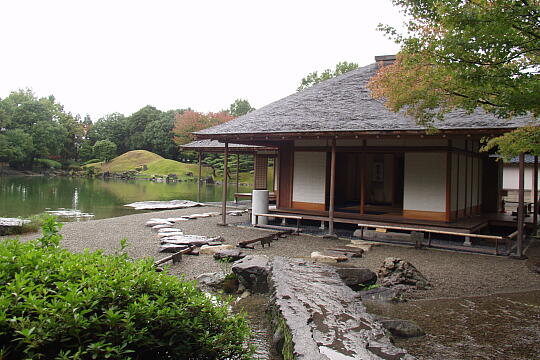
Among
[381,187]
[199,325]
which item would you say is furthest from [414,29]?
[381,187]

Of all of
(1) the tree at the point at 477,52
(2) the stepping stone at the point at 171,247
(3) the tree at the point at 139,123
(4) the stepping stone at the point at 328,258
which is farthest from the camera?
(3) the tree at the point at 139,123

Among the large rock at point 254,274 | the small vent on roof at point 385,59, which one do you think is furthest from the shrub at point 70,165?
the large rock at point 254,274

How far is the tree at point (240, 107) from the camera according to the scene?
74.0 m

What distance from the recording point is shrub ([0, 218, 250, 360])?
2.54 meters

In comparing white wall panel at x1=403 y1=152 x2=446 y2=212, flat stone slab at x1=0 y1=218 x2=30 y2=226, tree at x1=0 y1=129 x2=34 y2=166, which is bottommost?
flat stone slab at x1=0 y1=218 x2=30 y2=226

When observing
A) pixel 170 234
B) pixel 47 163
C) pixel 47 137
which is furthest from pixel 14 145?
pixel 170 234

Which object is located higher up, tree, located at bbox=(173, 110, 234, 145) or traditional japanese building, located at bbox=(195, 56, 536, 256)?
tree, located at bbox=(173, 110, 234, 145)

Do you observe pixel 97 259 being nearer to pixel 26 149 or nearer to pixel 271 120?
pixel 271 120

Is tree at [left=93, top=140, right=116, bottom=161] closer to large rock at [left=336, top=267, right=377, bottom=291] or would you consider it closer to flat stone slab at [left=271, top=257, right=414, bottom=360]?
large rock at [left=336, top=267, right=377, bottom=291]

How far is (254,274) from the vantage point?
664 cm

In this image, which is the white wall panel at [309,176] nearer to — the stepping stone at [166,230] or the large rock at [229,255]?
the stepping stone at [166,230]

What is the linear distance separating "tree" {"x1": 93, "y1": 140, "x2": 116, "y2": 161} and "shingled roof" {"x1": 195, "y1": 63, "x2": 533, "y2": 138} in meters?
47.6

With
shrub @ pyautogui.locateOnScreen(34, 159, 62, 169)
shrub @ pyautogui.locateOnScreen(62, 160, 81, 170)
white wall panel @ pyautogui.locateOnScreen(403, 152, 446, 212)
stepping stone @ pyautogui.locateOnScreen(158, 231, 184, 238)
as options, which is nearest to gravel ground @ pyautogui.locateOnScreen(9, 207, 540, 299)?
stepping stone @ pyautogui.locateOnScreen(158, 231, 184, 238)

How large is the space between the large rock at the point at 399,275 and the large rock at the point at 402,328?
1.77m
